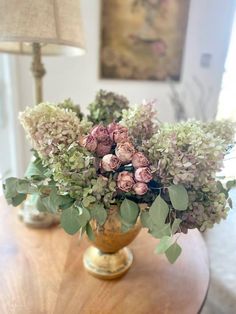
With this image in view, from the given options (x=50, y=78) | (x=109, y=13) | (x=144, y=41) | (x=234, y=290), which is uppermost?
(x=109, y=13)

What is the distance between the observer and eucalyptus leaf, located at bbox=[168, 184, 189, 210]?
499 mm

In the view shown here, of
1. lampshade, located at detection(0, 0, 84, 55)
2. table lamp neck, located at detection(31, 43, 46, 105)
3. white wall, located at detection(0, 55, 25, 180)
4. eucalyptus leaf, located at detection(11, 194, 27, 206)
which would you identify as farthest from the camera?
white wall, located at detection(0, 55, 25, 180)

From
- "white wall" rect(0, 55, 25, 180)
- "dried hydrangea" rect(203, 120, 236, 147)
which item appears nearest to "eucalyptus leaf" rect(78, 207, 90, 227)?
"dried hydrangea" rect(203, 120, 236, 147)

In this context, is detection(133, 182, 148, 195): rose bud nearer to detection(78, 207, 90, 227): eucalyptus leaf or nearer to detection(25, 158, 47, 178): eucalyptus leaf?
detection(78, 207, 90, 227): eucalyptus leaf

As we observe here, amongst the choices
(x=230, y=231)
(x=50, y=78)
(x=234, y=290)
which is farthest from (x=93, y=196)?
(x=50, y=78)

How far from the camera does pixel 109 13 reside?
198cm

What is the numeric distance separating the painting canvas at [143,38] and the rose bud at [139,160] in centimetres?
171

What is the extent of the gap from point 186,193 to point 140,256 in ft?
1.17

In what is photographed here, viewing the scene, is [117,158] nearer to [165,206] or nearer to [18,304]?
[165,206]

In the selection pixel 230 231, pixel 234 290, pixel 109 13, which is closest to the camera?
pixel 234 290

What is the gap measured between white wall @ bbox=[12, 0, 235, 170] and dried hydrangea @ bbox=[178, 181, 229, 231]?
174 cm

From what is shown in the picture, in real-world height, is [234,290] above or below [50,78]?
below

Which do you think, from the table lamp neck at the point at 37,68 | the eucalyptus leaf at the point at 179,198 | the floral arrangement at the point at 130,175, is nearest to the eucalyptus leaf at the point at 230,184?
the floral arrangement at the point at 130,175

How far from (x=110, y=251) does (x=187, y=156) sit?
0.34m
